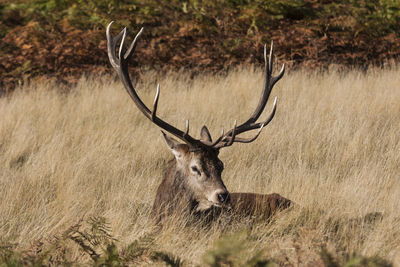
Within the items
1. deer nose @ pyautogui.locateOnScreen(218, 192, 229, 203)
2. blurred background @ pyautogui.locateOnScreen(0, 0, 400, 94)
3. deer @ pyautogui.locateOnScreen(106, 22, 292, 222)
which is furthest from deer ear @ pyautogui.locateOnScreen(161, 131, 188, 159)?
blurred background @ pyautogui.locateOnScreen(0, 0, 400, 94)

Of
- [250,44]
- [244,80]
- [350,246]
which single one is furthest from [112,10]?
[350,246]

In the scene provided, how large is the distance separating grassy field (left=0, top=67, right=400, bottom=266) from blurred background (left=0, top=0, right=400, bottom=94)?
1.32 metres

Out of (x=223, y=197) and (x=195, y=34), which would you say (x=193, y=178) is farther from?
(x=195, y=34)

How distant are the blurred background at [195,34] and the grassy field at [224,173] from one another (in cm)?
132

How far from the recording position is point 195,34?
13.0 meters

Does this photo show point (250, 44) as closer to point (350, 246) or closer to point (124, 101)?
point (124, 101)

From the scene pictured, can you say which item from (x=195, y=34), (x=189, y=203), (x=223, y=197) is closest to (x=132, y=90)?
(x=189, y=203)

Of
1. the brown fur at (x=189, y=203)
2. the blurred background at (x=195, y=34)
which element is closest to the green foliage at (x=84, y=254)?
the brown fur at (x=189, y=203)

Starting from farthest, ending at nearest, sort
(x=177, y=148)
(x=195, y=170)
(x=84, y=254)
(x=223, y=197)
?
(x=177, y=148) → (x=195, y=170) → (x=223, y=197) → (x=84, y=254)

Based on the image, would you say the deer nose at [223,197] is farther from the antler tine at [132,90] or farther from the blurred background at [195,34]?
the blurred background at [195,34]

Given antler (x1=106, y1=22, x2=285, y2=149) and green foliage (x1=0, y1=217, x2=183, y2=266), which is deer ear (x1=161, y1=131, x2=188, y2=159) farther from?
green foliage (x1=0, y1=217, x2=183, y2=266)

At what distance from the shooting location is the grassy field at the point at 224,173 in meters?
3.61

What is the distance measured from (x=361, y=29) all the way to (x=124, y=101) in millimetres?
7442

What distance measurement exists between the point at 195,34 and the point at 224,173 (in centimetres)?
774
